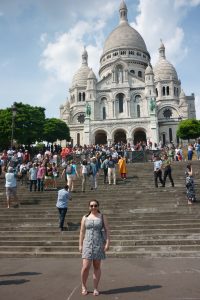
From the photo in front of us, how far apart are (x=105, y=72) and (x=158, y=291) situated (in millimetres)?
66180

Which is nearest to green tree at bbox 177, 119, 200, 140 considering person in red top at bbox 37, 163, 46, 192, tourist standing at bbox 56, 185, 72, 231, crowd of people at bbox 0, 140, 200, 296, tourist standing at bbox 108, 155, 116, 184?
crowd of people at bbox 0, 140, 200, 296

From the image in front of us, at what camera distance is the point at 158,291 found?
4.95m

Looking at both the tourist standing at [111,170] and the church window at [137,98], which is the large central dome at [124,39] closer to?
the church window at [137,98]

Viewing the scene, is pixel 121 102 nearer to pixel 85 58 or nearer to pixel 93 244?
pixel 85 58

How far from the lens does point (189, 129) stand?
5128 centimetres

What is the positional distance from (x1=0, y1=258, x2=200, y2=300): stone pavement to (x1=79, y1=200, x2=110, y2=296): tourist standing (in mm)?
307

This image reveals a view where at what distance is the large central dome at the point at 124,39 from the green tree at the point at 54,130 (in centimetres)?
2570

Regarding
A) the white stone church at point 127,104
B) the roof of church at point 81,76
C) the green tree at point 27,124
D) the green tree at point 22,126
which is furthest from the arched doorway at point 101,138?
the roof of church at point 81,76

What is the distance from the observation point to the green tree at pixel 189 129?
50906mm

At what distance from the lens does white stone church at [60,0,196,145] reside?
52.7 m

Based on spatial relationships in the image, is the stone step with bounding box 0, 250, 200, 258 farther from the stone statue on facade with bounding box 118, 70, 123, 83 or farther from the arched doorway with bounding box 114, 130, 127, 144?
the stone statue on facade with bounding box 118, 70, 123, 83

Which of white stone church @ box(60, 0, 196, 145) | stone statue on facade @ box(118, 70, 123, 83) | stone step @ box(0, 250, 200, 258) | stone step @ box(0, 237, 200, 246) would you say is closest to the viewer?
stone step @ box(0, 250, 200, 258)

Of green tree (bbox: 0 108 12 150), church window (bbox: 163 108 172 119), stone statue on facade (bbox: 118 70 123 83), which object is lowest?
green tree (bbox: 0 108 12 150)

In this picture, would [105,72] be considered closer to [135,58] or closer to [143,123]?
[135,58]
